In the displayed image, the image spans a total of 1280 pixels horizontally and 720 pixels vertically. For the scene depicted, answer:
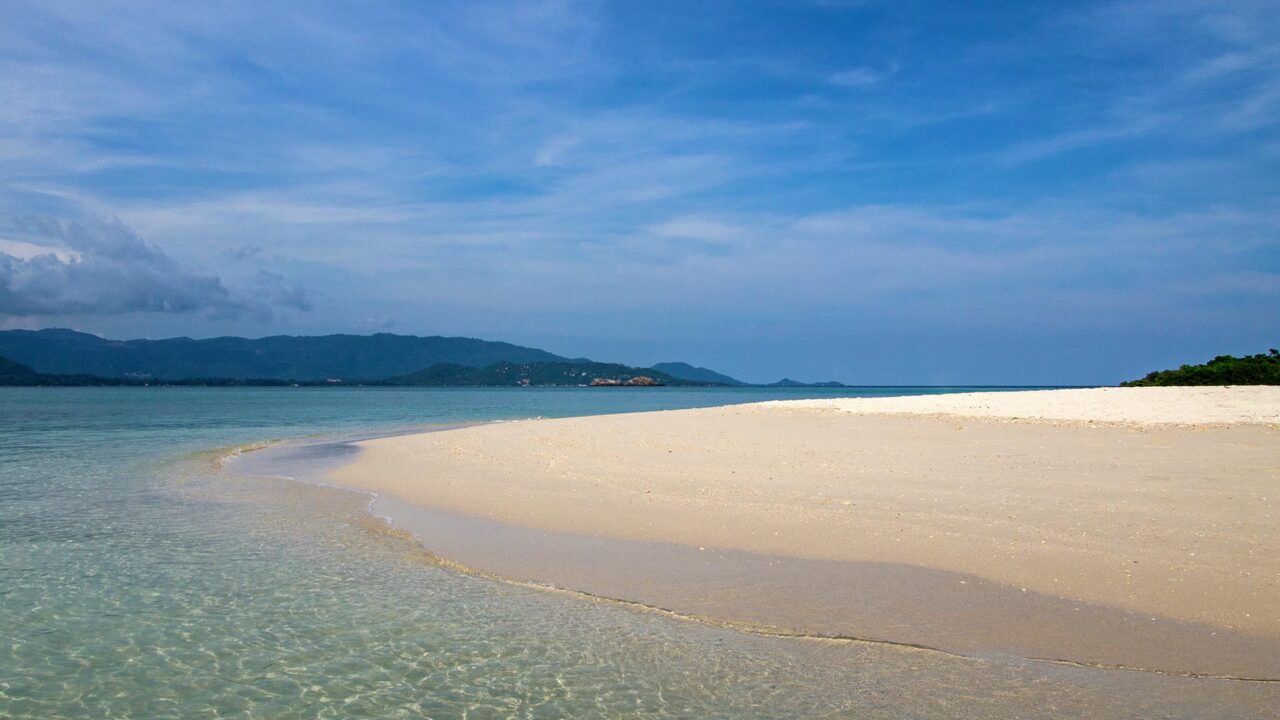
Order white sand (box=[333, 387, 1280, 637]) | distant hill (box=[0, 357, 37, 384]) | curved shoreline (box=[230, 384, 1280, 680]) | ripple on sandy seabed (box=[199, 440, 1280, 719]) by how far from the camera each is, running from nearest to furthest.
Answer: ripple on sandy seabed (box=[199, 440, 1280, 719])
curved shoreline (box=[230, 384, 1280, 680])
white sand (box=[333, 387, 1280, 637])
distant hill (box=[0, 357, 37, 384])

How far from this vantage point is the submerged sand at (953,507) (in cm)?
693

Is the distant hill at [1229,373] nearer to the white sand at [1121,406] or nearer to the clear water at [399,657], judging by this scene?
the white sand at [1121,406]

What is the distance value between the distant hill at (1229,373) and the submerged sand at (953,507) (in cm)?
1664

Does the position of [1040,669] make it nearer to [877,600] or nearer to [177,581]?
[877,600]

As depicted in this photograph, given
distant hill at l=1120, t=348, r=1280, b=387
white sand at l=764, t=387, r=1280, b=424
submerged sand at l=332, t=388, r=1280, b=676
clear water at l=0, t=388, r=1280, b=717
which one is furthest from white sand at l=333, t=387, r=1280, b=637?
distant hill at l=1120, t=348, r=1280, b=387

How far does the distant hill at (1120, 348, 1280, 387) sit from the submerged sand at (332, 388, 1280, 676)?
1664 cm

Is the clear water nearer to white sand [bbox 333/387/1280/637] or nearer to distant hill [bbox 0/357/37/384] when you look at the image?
white sand [bbox 333/387/1280/637]

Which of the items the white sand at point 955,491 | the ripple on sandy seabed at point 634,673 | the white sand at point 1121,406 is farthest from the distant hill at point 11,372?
the ripple on sandy seabed at point 634,673

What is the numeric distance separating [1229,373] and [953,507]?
3637 centimetres

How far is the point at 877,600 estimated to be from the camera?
7418mm

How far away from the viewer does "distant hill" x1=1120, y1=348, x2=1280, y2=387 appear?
3600cm

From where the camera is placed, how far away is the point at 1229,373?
37.7 meters

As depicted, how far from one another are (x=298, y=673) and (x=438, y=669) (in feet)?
3.60

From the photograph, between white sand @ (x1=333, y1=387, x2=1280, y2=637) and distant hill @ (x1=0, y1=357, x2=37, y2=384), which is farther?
distant hill @ (x1=0, y1=357, x2=37, y2=384)
